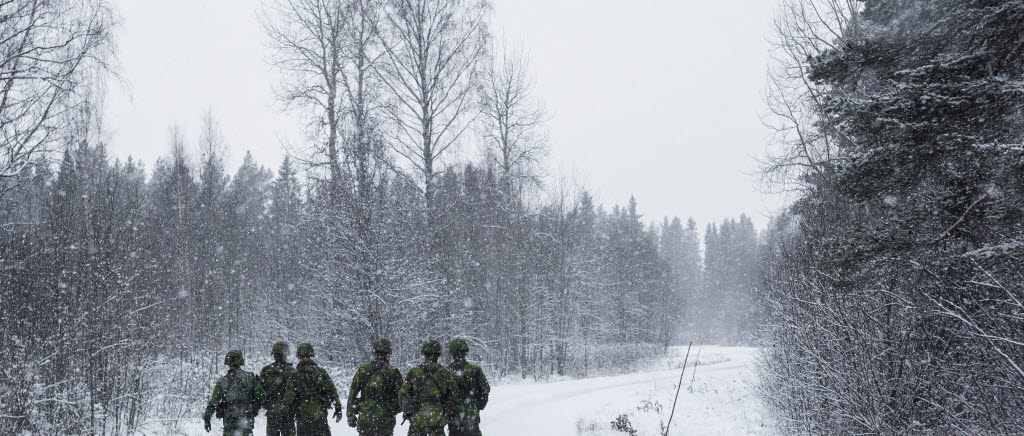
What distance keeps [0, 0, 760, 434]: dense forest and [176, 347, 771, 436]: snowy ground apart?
2.23 metres

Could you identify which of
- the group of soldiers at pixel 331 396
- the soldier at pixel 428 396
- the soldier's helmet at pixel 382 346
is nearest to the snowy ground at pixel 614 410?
the group of soldiers at pixel 331 396

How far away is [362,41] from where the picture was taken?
59.6ft

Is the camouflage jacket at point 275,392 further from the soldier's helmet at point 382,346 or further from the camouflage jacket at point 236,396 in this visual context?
the soldier's helmet at point 382,346

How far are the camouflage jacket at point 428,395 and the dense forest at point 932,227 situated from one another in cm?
476

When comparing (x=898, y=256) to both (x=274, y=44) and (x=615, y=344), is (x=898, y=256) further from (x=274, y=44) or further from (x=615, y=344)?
(x=615, y=344)

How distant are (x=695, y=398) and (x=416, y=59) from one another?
45.3 feet

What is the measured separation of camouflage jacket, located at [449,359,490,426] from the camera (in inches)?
277

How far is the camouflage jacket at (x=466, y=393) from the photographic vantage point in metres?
7.05

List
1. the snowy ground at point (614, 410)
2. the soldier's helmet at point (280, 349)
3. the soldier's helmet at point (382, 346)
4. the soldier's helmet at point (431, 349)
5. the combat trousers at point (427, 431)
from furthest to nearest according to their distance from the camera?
the snowy ground at point (614, 410) → the soldier's helmet at point (280, 349) → the soldier's helmet at point (382, 346) → the soldier's helmet at point (431, 349) → the combat trousers at point (427, 431)

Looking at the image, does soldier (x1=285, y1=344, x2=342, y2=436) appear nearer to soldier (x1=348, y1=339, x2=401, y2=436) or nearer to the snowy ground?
soldier (x1=348, y1=339, x2=401, y2=436)

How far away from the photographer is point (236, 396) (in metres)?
7.10

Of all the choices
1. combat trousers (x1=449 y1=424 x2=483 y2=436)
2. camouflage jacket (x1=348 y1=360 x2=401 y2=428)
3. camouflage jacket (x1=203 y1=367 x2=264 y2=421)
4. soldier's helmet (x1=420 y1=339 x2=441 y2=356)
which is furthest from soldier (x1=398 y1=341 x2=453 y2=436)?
camouflage jacket (x1=203 y1=367 x2=264 y2=421)

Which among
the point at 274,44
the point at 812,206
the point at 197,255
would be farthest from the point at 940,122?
the point at 197,255

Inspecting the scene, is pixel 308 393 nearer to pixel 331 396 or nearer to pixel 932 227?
pixel 331 396
